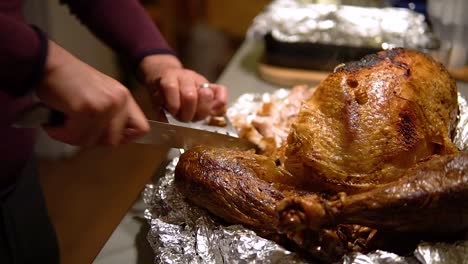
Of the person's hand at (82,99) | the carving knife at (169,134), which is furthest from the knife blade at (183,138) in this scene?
the person's hand at (82,99)

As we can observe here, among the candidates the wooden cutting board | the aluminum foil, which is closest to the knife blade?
the aluminum foil

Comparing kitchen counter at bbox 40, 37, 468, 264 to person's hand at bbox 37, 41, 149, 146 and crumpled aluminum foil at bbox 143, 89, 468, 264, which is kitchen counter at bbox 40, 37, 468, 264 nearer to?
crumpled aluminum foil at bbox 143, 89, 468, 264

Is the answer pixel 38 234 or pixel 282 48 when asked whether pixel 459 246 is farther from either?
pixel 282 48

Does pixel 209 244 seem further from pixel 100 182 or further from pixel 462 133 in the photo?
pixel 100 182

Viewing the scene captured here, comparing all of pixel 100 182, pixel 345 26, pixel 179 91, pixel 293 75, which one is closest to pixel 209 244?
pixel 179 91

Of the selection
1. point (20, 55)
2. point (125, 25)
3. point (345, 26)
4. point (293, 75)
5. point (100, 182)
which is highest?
point (20, 55)

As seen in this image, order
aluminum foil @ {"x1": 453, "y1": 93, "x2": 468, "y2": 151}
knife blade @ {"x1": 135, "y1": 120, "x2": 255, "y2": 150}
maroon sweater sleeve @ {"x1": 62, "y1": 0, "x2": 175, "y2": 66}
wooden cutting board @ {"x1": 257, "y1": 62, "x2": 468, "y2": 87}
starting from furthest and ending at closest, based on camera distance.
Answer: wooden cutting board @ {"x1": 257, "y1": 62, "x2": 468, "y2": 87}
maroon sweater sleeve @ {"x1": 62, "y1": 0, "x2": 175, "y2": 66}
aluminum foil @ {"x1": 453, "y1": 93, "x2": 468, "y2": 151}
knife blade @ {"x1": 135, "y1": 120, "x2": 255, "y2": 150}

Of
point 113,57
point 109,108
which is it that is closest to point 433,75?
point 109,108
